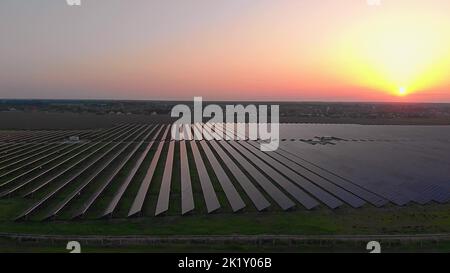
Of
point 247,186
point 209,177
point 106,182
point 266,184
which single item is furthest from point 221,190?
point 106,182

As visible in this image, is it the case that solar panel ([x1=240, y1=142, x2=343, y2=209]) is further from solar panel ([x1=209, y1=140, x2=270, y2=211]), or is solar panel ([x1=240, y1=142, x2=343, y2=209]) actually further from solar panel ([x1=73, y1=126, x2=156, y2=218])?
solar panel ([x1=73, y1=126, x2=156, y2=218])

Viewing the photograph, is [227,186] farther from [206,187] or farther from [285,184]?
[285,184]

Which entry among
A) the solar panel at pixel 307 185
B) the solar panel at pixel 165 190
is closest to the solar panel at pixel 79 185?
the solar panel at pixel 165 190

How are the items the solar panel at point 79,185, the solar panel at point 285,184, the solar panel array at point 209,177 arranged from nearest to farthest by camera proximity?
the solar panel at point 79,185 < the solar panel array at point 209,177 < the solar panel at point 285,184

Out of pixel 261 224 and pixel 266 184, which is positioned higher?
pixel 266 184

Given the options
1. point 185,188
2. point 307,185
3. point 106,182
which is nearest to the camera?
point 185,188

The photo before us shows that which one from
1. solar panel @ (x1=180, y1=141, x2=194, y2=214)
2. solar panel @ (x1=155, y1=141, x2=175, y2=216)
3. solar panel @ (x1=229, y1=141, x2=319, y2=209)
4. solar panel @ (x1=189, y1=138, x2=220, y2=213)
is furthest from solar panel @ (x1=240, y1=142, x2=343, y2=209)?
solar panel @ (x1=155, y1=141, x2=175, y2=216)

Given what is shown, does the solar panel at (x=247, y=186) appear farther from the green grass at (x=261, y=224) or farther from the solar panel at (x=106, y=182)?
the solar panel at (x=106, y=182)
